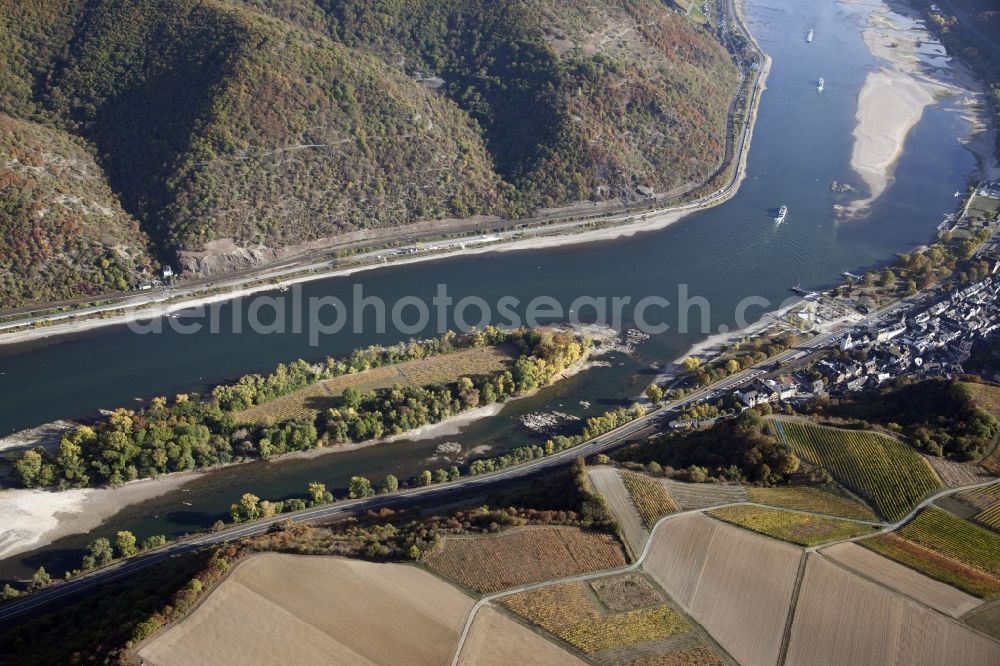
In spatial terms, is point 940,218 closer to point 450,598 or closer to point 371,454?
point 371,454

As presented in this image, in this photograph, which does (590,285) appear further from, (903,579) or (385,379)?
(903,579)

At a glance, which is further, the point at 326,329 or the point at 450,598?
the point at 326,329

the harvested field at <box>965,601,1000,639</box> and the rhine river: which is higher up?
the rhine river

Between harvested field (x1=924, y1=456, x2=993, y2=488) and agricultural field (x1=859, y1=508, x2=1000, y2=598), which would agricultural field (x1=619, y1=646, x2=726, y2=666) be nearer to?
agricultural field (x1=859, y1=508, x2=1000, y2=598)

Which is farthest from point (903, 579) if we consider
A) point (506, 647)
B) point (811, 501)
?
point (506, 647)

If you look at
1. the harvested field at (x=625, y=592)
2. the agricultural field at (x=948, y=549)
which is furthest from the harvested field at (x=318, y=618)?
the agricultural field at (x=948, y=549)

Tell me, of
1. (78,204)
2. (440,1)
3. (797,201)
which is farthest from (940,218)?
(78,204)

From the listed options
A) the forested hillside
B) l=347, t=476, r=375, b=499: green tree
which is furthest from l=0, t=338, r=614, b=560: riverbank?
the forested hillside
